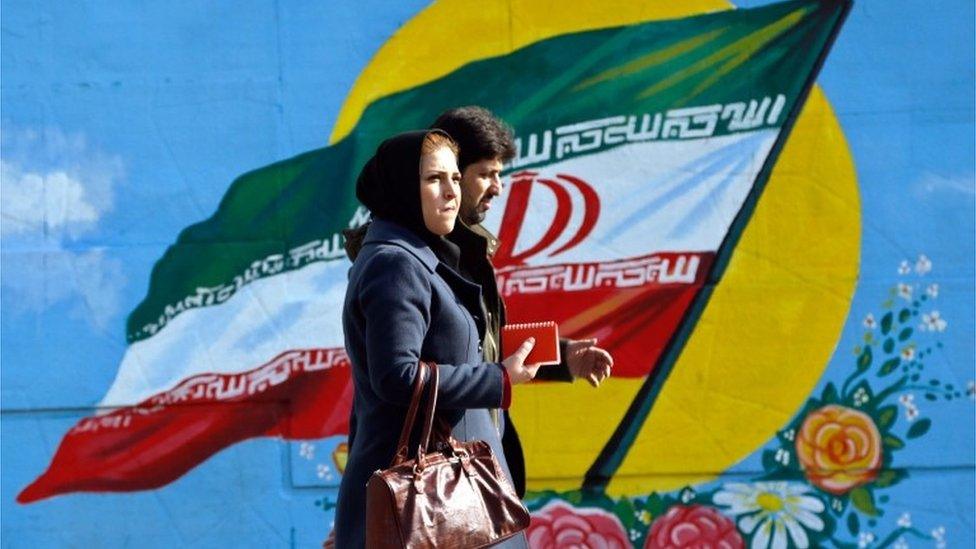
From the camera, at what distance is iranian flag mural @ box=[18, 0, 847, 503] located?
4566 mm

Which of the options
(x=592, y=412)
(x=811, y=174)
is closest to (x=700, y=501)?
(x=592, y=412)

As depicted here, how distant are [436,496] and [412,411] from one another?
164 millimetres

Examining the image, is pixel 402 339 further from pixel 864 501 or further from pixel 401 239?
pixel 864 501

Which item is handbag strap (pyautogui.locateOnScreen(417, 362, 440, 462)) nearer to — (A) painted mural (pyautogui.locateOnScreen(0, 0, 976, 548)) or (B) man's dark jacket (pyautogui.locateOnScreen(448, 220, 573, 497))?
(B) man's dark jacket (pyautogui.locateOnScreen(448, 220, 573, 497))

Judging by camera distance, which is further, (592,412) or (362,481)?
(592,412)

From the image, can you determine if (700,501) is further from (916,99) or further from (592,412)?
(916,99)

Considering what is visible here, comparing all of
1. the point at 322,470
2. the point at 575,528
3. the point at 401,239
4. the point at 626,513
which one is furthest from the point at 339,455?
the point at 401,239

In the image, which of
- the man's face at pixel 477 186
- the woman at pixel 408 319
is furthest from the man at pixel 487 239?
the woman at pixel 408 319

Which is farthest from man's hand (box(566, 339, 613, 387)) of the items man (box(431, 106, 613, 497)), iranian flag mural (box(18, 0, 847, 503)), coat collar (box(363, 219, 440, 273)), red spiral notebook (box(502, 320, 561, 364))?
iranian flag mural (box(18, 0, 847, 503))

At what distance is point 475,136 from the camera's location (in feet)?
10.8

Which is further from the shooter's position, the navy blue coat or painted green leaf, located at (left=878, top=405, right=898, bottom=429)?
painted green leaf, located at (left=878, top=405, right=898, bottom=429)

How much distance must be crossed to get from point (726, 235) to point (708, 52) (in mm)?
557

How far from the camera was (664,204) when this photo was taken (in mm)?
4582

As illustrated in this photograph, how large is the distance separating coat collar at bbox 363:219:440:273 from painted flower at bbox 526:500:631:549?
1.79 metres
